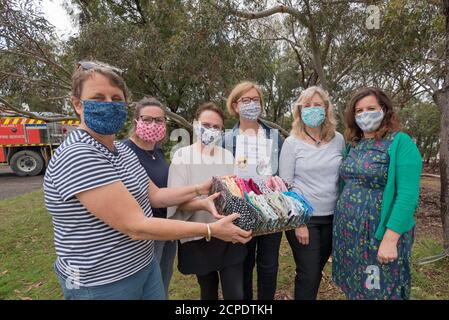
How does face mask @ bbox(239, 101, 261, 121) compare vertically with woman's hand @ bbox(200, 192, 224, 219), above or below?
above

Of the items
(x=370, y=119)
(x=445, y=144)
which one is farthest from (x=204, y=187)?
(x=445, y=144)

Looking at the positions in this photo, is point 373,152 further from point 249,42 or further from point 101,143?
point 249,42

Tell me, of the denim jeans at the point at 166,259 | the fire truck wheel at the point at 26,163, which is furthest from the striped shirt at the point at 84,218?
the fire truck wheel at the point at 26,163

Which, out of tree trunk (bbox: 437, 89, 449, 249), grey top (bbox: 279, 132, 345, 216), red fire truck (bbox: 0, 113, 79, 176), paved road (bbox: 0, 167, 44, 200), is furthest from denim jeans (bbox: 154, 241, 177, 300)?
red fire truck (bbox: 0, 113, 79, 176)

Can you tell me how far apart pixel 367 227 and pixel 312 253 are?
503 mm

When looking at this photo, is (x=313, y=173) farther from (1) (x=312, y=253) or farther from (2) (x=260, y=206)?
(2) (x=260, y=206)

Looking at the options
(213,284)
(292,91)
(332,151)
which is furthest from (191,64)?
(292,91)

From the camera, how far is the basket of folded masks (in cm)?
166

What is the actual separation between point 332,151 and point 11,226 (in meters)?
6.24

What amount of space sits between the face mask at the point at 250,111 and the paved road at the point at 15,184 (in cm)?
867

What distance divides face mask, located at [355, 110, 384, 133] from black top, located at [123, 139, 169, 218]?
161cm

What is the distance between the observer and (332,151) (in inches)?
93.8

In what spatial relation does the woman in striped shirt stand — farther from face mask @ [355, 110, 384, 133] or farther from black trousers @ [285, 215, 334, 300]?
face mask @ [355, 110, 384, 133]
